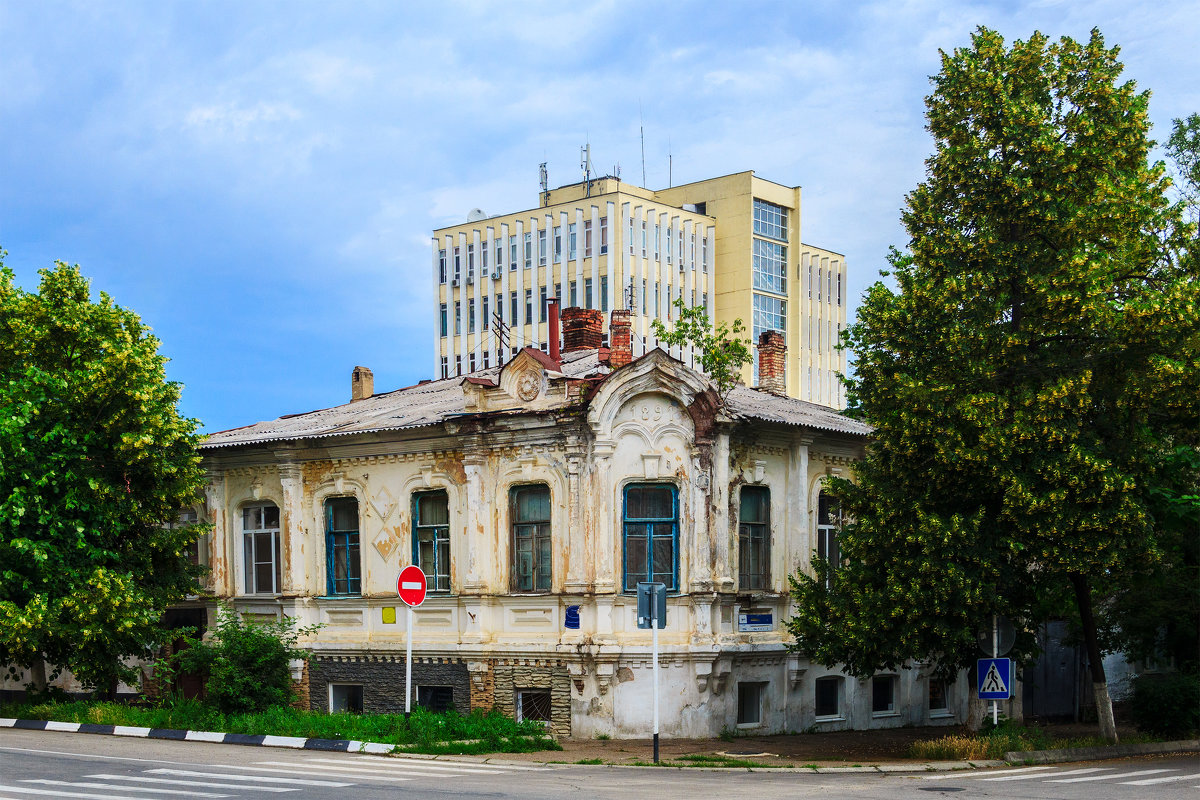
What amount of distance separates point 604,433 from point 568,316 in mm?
9359

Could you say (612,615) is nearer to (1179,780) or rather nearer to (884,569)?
(884,569)

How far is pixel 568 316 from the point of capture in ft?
111

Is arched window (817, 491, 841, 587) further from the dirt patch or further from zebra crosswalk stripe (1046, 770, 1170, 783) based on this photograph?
zebra crosswalk stripe (1046, 770, 1170, 783)

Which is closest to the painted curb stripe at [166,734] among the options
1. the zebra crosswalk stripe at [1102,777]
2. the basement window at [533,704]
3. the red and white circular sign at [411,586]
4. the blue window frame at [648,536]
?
the red and white circular sign at [411,586]

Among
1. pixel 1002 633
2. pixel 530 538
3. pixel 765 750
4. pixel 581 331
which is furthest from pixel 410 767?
pixel 581 331

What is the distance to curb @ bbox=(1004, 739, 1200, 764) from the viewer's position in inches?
850

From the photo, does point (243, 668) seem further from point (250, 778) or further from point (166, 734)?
point (250, 778)

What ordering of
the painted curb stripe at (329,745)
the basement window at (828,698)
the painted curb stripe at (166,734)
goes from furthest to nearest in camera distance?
the basement window at (828,698) < the painted curb stripe at (166,734) < the painted curb stripe at (329,745)

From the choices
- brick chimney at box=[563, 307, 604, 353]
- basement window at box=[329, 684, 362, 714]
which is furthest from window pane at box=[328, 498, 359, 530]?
brick chimney at box=[563, 307, 604, 353]

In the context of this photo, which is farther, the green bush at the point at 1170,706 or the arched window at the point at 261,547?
the arched window at the point at 261,547

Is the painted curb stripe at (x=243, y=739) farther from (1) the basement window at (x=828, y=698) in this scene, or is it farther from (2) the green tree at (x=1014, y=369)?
(1) the basement window at (x=828, y=698)

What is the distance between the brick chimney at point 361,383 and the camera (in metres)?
37.6

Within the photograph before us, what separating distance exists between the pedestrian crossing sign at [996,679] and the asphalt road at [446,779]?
4.84 feet

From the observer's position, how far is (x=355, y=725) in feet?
74.4
